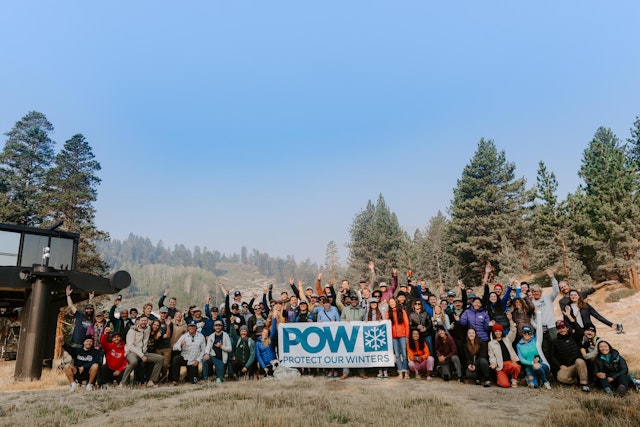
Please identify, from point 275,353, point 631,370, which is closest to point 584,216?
point 631,370

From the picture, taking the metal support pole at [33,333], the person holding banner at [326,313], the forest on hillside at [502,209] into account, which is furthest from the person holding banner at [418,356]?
the forest on hillside at [502,209]

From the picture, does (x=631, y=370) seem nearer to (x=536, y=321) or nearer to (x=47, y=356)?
(x=536, y=321)

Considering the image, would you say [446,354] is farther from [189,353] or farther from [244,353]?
[189,353]

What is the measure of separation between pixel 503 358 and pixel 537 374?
0.73m

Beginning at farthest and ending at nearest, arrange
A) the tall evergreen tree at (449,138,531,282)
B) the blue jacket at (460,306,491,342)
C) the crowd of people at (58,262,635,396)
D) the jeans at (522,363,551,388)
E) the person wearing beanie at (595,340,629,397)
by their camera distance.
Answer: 1. the tall evergreen tree at (449,138,531,282)
2. the blue jacket at (460,306,491,342)
3. the crowd of people at (58,262,635,396)
4. the jeans at (522,363,551,388)
5. the person wearing beanie at (595,340,629,397)

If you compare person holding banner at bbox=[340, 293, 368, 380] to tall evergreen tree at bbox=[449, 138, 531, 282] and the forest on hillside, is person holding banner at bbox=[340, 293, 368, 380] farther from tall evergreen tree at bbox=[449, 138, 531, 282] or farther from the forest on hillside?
tall evergreen tree at bbox=[449, 138, 531, 282]

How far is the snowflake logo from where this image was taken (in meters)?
11.0

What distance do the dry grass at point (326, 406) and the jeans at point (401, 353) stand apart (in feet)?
1.85

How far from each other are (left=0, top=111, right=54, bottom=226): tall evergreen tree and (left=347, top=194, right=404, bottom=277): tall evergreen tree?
1676 inches

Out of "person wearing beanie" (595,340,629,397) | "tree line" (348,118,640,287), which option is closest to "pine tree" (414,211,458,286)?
"tree line" (348,118,640,287)

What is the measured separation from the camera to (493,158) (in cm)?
4553

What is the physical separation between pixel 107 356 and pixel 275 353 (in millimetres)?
4384

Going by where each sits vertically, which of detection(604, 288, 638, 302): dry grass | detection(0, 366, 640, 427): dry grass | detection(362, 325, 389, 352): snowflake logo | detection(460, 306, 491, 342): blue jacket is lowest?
detection(0, 366, 640, 427): dry grass

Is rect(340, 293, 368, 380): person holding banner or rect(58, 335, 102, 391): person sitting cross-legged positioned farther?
rect(340, 293, 368, 380): person holding banner
